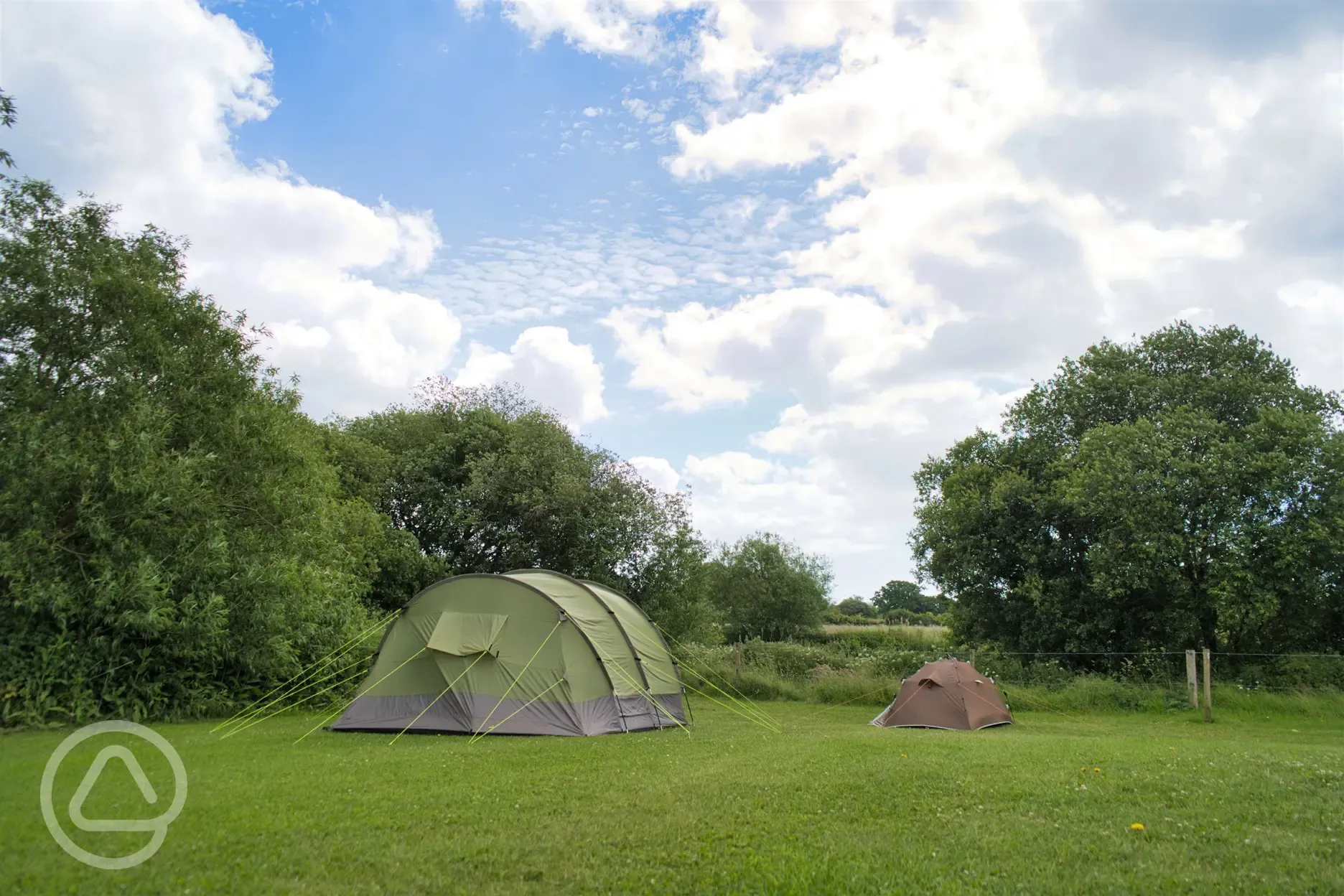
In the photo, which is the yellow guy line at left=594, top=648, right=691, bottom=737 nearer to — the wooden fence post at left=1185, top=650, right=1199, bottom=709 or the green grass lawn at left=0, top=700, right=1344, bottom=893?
the green grass lawn at left=0, top=700, right=1344, bottom=893

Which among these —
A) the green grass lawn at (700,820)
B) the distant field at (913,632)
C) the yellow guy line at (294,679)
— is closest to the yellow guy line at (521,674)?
the green grass lawn at (700,820)

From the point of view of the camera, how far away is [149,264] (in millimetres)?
15570

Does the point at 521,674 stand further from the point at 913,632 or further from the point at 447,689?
the point at 913,632

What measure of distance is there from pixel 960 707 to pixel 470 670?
856 centimetres

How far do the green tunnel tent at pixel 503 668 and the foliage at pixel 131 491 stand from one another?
9.98 feet

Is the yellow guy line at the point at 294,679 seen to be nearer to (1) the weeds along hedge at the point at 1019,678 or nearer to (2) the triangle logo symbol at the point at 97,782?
(2) the triangle logo symbol at the point at 97,782

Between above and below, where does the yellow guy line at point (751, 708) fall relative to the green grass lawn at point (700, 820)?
below

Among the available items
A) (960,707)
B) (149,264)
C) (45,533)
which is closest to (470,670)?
(45,533)

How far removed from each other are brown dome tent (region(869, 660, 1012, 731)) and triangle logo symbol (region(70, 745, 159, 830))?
11797 mm

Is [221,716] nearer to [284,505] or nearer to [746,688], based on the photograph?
[284,505]

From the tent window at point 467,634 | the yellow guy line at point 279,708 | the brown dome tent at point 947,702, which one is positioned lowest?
the yellow guy line at point 279,708

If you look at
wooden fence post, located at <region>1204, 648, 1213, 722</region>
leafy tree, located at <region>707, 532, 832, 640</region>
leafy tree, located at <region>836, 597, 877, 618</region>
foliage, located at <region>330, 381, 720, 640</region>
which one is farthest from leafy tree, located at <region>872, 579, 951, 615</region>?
wooden fence post, located at <region>1204, 648, 1213, 722</region>

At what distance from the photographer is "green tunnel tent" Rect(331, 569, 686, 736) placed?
1288cm

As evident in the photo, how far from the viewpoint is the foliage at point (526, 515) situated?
1140 inches
